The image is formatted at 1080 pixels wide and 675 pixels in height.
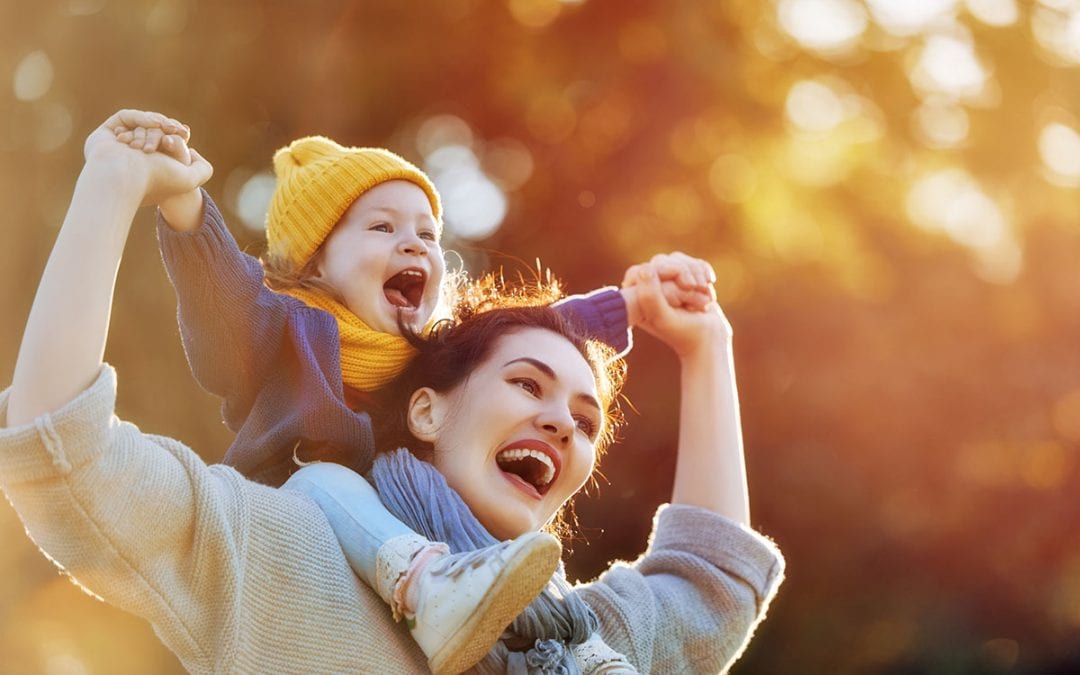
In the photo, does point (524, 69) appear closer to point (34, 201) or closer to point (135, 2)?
point (135, 2)

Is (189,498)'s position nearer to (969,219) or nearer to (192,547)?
(192,547)

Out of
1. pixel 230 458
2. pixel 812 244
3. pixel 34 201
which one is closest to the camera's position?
pixel 230 458

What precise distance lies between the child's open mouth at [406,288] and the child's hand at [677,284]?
423 millimetres

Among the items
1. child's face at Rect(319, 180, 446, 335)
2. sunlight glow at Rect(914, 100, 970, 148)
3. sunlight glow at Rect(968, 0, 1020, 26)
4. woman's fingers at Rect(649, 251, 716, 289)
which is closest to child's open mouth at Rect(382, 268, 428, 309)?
child's face at Rect(319, 180, 446, 335)

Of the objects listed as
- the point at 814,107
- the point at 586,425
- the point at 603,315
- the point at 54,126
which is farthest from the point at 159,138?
the point at 814,107

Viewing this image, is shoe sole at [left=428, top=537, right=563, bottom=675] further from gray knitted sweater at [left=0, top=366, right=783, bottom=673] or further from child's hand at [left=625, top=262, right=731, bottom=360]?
child's hand at [left=625, top=262, right=731, bottom=360]

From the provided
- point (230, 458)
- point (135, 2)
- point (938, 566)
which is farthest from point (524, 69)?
point (230, 458)

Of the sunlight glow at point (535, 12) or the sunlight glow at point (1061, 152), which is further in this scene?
the sunlight glow at point (535, 12)

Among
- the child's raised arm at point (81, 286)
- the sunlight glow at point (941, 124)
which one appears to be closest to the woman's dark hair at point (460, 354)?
the child's raised arm at point (81, 286)

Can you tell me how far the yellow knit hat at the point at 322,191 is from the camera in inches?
→ 93.4

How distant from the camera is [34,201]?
6.00m

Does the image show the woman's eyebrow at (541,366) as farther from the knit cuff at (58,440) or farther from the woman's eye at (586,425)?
the knit cuff at (58,440)

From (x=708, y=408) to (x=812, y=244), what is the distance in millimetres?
4047

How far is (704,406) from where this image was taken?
2529 millimetres
